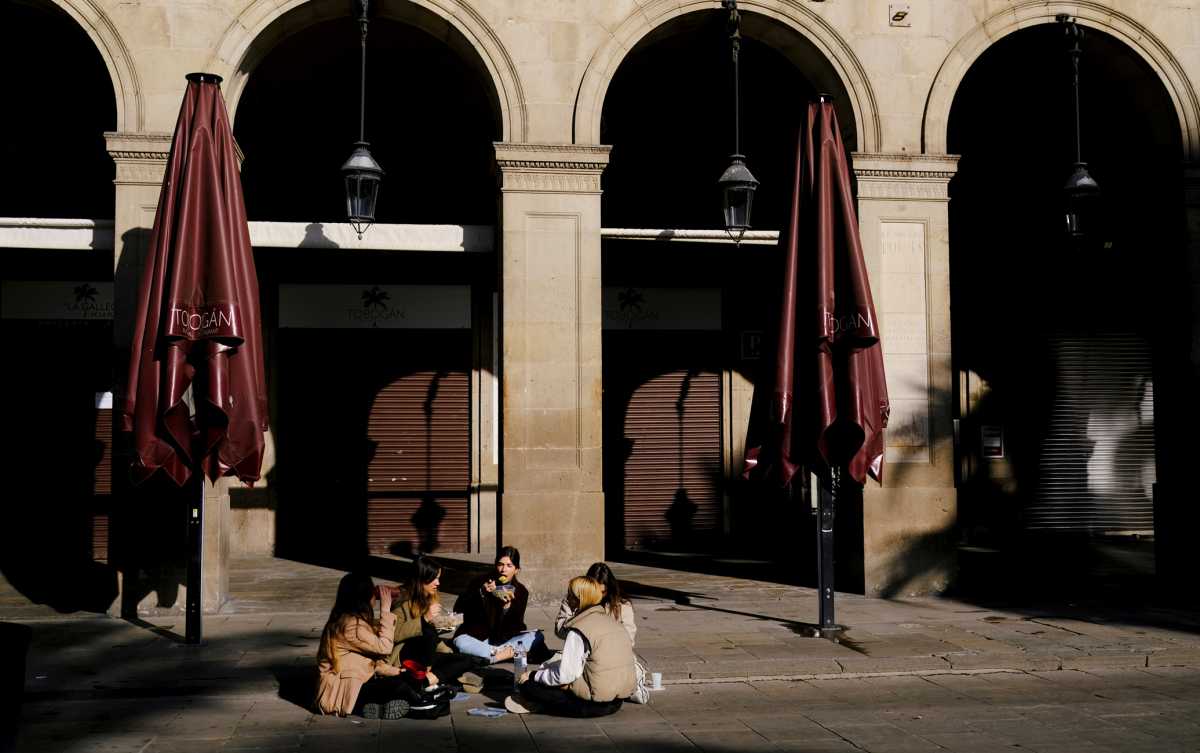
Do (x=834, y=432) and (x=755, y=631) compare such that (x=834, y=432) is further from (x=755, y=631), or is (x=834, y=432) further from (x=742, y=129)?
(x=742, y=129)

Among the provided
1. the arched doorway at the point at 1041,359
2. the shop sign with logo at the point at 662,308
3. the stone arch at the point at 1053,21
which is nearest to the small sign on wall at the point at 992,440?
the arched doorway at the point at 1041,359

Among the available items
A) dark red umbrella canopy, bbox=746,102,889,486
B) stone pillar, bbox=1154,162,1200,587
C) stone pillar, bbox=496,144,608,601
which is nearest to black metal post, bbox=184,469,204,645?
stone pillar, bbox=496,144,608,601

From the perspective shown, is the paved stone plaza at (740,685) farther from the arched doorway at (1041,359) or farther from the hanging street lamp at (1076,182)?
the arched doorway at (1041,359)

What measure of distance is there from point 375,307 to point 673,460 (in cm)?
543

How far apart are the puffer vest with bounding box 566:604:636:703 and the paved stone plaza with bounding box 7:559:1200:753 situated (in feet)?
0.79

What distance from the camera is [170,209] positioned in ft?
Result: 32.7

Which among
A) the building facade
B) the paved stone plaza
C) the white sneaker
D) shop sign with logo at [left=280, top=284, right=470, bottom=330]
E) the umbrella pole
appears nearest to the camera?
the paved stone plaza

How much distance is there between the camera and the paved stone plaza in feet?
23.0

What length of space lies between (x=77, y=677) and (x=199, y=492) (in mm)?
1935

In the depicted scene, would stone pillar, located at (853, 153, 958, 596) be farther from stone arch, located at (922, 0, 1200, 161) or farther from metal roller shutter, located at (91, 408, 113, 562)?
metal roller shutter, located at (91, 408, 113, 562)

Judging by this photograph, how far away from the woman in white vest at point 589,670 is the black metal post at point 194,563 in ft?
12.7

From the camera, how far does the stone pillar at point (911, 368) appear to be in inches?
499

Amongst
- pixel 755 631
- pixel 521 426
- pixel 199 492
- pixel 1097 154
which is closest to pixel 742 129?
pixel 1097 154

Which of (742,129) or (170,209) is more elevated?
(742,129)
